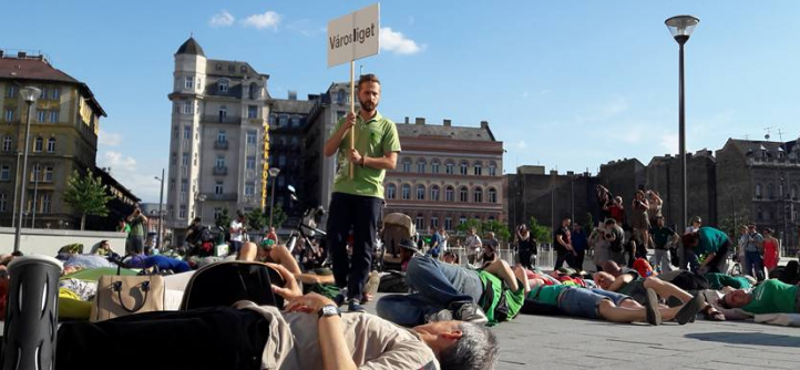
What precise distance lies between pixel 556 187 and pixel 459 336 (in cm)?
9982

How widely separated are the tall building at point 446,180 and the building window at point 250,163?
16.6m

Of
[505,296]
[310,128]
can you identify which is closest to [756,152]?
[310,128]

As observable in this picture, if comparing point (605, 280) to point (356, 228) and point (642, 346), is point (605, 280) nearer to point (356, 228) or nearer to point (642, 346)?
point (642, 346)

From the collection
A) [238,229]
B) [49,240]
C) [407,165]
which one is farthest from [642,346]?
[407,165]

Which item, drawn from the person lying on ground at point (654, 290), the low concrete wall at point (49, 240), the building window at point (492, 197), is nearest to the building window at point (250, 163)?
the building window at point (492, 197)

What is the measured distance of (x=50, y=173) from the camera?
77.2 meters

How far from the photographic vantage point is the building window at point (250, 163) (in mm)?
85438

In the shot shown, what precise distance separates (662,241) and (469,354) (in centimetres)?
1233

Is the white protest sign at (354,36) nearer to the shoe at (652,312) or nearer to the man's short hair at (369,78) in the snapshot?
the man's short hair at (369,78)

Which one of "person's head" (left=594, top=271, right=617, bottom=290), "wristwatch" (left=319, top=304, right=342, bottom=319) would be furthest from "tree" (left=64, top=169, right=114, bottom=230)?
"wristwatch" (left=319, top=304, right=342, bottom=319)

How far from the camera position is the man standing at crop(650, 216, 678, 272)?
48.2ft

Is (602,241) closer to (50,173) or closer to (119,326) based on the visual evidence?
(119,326)

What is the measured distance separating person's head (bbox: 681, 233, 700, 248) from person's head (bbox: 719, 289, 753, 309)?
4.54m

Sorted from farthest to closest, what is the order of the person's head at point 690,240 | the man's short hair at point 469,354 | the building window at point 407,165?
the building window at point 407,165 → the person's head at point 690,240 → the man's short hair at point 469,354
